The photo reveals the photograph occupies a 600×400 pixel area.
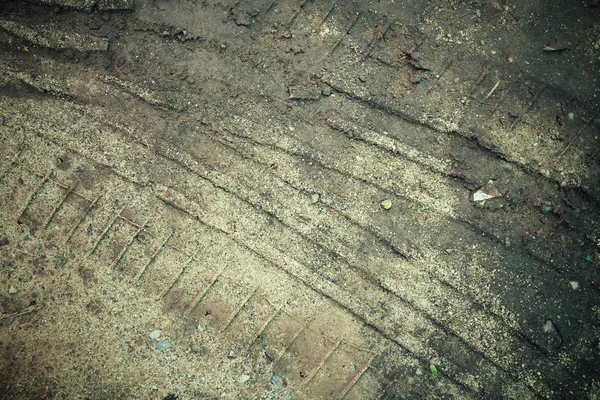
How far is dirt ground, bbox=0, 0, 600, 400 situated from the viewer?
3.17 m

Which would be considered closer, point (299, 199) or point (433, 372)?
point (433, 372)

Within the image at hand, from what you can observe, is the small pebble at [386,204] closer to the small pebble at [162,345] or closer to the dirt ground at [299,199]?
the dirt ground at [299,199]

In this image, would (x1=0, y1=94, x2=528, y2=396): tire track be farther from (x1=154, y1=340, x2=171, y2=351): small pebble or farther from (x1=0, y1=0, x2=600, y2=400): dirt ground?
(x1=154, y1=340, x2=171, y2=351): small pebble

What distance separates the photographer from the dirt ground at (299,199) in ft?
10.4

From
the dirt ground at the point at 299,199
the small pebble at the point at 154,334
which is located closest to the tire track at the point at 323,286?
the dirt ground at the point at 299,199

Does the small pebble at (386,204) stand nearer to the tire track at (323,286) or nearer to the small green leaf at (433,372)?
the tire track at (323,286)

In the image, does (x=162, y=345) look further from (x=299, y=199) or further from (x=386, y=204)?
(x=386, y=204)

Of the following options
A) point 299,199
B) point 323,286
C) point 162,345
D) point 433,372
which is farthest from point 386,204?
point 162,345

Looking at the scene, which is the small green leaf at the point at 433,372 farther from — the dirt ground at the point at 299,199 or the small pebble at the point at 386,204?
the small pebble at the point at 386,204

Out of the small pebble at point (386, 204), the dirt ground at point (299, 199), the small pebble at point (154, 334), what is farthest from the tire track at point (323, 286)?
the small pebble at point (154, 334)

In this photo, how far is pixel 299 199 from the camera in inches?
129

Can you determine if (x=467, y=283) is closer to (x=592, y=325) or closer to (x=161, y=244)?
(x=592, y=325)

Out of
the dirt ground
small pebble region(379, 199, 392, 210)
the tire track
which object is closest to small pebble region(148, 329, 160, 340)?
the dirt ground

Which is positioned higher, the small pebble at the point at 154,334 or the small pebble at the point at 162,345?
the small pebble at the point at 154,334
